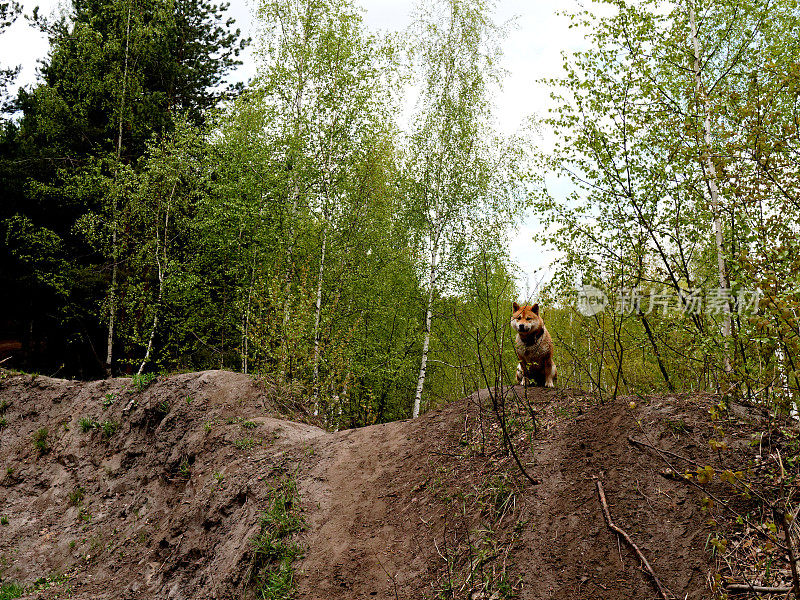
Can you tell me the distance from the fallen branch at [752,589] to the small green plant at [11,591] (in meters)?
11.2

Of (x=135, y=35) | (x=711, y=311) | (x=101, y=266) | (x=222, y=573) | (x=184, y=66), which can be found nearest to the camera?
(x=711, y=311)

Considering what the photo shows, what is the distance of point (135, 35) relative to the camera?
68.0 feet

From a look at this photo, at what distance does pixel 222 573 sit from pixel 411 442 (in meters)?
3.27

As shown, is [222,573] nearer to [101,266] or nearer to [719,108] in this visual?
[719,108]

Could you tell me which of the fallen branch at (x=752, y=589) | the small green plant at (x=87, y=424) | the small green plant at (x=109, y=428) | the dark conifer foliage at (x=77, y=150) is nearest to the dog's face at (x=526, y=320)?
the fallen branch at (x=752, y=589)

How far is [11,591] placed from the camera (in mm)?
9500

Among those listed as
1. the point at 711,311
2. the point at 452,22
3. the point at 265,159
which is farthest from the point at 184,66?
the point at 711,311

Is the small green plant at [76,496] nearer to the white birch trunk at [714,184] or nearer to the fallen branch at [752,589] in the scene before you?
the fallen branch at [752,589]

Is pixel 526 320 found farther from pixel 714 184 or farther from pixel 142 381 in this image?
pixel 142 381

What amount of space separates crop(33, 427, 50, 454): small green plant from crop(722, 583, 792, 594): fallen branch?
14865mm

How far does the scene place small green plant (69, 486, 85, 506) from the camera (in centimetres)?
1160

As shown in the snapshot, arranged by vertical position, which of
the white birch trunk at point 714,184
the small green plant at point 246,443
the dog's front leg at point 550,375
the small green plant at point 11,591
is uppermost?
the white birch trunk at point 714,184

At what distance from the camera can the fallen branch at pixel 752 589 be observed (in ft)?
12.8

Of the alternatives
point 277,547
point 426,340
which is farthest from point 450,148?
point 277,547
